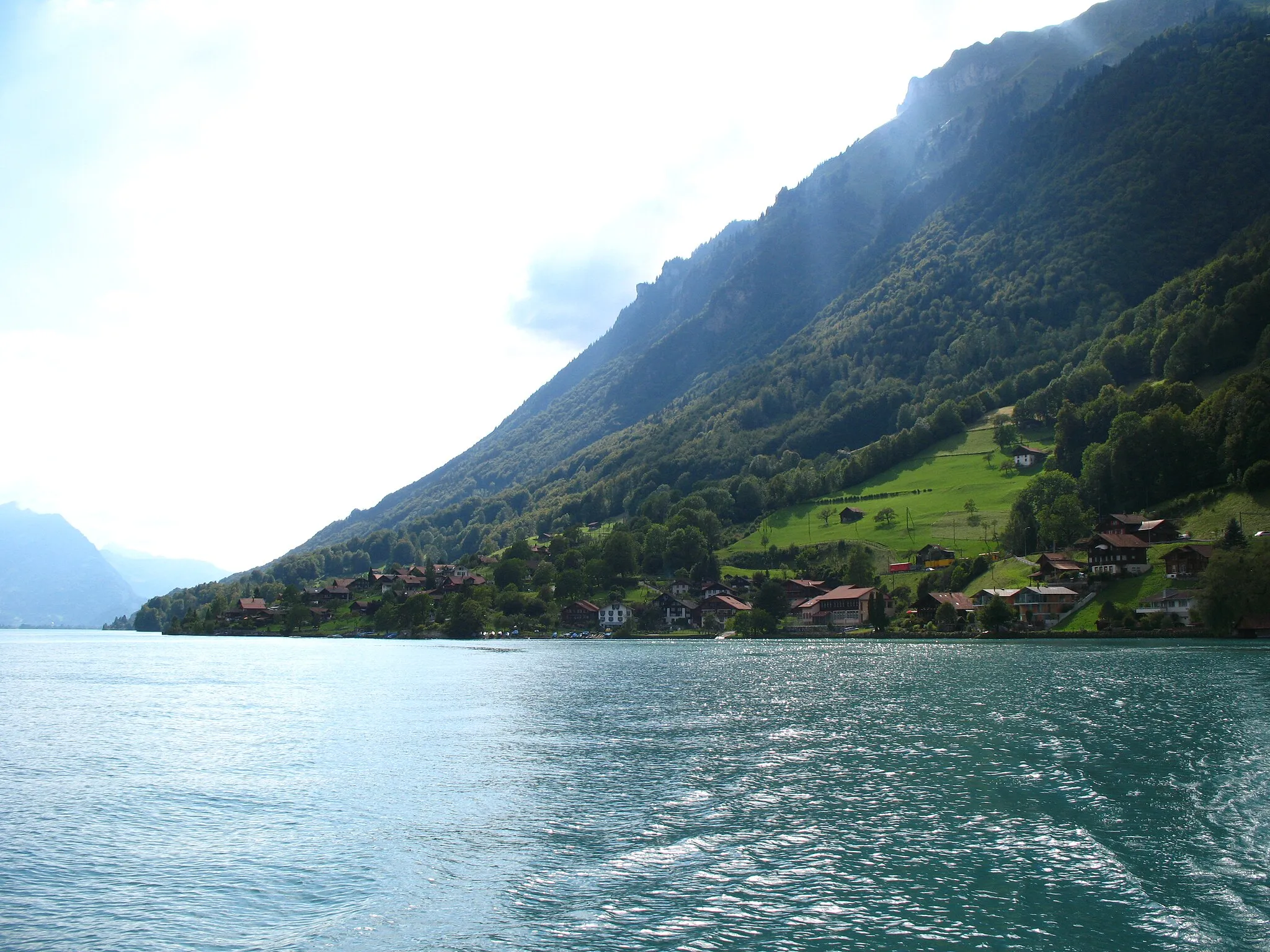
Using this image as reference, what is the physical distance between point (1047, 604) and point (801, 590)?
46434 millimetres

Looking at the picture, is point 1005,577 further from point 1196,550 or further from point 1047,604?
point 1196,550

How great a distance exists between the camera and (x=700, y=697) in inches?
2288

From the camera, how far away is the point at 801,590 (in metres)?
147

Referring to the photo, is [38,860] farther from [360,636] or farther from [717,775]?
[360,636]

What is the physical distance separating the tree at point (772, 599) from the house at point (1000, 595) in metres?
32.5

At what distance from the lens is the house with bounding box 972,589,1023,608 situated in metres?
110

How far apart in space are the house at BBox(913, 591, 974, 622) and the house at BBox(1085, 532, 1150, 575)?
53.5 ft

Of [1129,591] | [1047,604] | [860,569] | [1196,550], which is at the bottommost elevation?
[1047,604]

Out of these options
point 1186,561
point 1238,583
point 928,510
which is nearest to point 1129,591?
point 1186,561

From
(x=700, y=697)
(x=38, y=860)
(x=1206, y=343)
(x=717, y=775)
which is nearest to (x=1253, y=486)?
(x=1206, y=343)

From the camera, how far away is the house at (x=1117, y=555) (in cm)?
10744

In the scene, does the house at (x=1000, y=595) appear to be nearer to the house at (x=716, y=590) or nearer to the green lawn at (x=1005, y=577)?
the green lawn at (x=1005, y=577)

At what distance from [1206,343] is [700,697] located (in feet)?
479

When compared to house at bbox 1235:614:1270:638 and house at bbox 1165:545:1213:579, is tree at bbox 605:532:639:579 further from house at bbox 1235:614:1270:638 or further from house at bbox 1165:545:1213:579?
house at bbox 1235:614:1270:638
